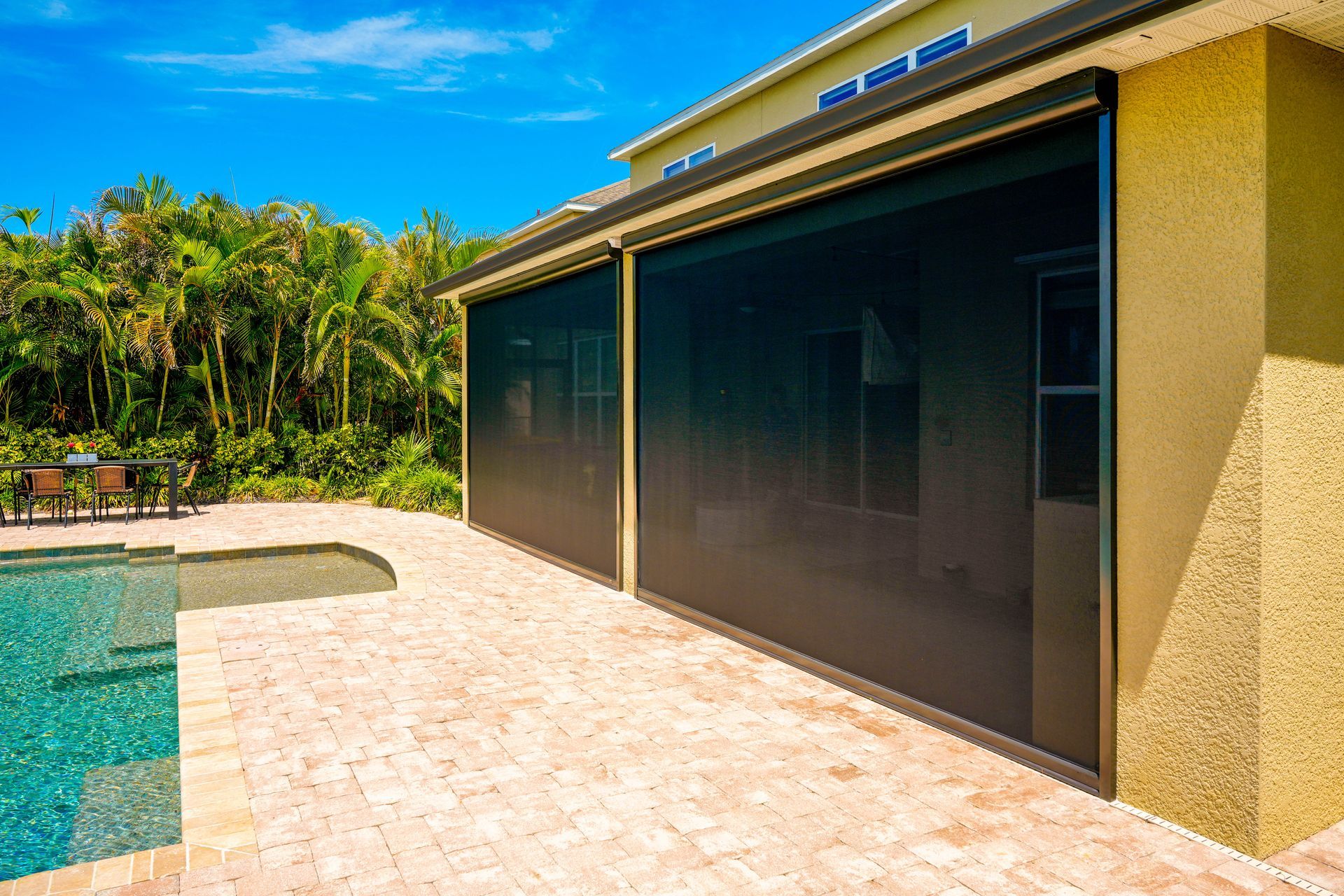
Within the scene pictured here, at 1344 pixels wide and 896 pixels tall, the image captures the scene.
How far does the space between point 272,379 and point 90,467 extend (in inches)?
132

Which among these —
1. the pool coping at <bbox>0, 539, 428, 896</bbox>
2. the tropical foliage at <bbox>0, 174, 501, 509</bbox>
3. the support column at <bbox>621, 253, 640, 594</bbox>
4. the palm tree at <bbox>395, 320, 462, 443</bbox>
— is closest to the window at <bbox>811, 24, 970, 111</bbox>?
the support column at <bbox>621, 253, 640, 594</bbox>

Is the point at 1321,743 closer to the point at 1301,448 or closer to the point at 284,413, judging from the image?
the point at 1301,448

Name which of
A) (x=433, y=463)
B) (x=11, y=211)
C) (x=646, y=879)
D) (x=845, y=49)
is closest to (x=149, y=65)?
(x=11, y=211)

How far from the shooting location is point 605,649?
223 inches

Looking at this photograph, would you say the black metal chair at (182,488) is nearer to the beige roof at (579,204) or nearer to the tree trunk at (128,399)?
the tree trunk at (128,399)

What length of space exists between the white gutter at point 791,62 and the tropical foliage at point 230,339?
477 cm

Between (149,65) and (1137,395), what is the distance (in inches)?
1337

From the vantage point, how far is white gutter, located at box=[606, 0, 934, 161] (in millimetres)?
12258

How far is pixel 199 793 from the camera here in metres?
3.45

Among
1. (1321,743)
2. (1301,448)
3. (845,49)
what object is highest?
(845,49)

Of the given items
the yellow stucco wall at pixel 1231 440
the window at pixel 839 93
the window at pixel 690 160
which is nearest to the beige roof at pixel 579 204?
the window at pixel 690 160

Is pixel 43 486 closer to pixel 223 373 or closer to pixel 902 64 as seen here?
pixel 223 373

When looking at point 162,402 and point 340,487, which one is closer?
point 162,402

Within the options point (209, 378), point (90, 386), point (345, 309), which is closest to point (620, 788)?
point (345, 309)
